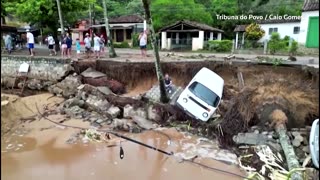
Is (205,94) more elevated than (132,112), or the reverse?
(205,94)

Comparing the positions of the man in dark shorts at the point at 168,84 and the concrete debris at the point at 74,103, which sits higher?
the man in dark shorts at the point at 168,84

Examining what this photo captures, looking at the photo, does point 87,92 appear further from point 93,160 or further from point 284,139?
point 284,139

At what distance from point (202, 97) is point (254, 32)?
70.7ft

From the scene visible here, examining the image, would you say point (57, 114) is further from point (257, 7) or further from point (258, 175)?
point (257, 7)

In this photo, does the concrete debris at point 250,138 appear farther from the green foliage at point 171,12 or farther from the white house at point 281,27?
the green foliage at point 171,12

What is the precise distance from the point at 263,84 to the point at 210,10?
93.4 feet

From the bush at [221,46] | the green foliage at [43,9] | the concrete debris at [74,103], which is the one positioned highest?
the green foliage at [43,9]

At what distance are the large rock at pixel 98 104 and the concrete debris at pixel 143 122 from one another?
6.63 ft

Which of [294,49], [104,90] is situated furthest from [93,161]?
[294,49]

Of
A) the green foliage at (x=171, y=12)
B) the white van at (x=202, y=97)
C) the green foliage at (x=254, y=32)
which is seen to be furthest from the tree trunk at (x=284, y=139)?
the green foliage at (x=171, y=12)

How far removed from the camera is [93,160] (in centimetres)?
1151

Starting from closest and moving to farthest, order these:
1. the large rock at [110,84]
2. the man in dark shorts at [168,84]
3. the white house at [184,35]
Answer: the man in dark shorts at [168,84], the large rock at [110,84], the white house at [184,35]

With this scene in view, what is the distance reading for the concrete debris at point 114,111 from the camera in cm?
1585

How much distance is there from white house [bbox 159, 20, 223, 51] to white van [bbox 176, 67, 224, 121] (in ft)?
56.0
